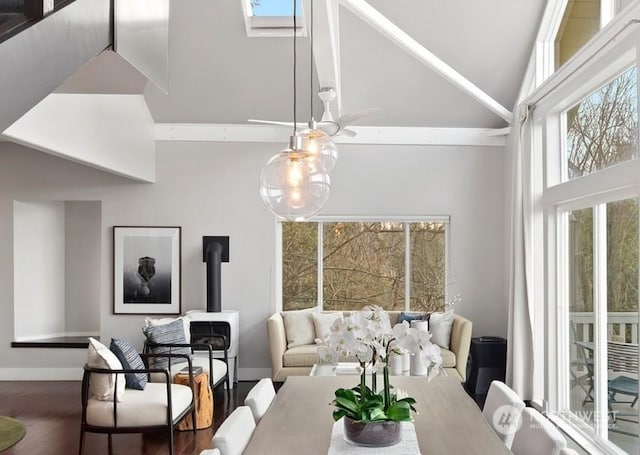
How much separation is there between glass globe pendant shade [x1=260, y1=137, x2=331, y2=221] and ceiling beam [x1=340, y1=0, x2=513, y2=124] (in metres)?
2.81

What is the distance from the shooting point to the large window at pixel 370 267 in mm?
7559

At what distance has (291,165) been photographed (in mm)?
3076

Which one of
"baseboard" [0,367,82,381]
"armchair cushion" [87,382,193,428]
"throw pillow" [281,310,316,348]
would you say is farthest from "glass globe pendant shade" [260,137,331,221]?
"baseboard" [0,367,82,381]

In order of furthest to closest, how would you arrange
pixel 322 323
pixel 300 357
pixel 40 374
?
1. pixel 40 374
2. pixel 322 323
3. pixel 300 357

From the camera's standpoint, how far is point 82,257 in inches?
332

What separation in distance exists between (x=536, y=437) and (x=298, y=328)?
4613 mm

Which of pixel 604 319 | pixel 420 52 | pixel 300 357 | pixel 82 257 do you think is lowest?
pixel 300 357

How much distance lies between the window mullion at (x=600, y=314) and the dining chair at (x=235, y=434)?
2.92 meters

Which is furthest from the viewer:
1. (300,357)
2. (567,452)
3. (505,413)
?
(300,357)

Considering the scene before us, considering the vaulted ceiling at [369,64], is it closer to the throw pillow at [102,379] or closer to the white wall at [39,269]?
the white wall at [39,269]

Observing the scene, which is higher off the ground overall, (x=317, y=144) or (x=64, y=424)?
(x=317, y=144)

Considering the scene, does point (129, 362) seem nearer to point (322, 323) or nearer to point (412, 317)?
point (322, 323)

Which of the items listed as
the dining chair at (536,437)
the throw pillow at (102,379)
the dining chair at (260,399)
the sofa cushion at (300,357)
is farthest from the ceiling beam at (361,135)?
the dining chair at (536,437)

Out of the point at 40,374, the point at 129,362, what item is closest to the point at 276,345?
the point at 129,362
